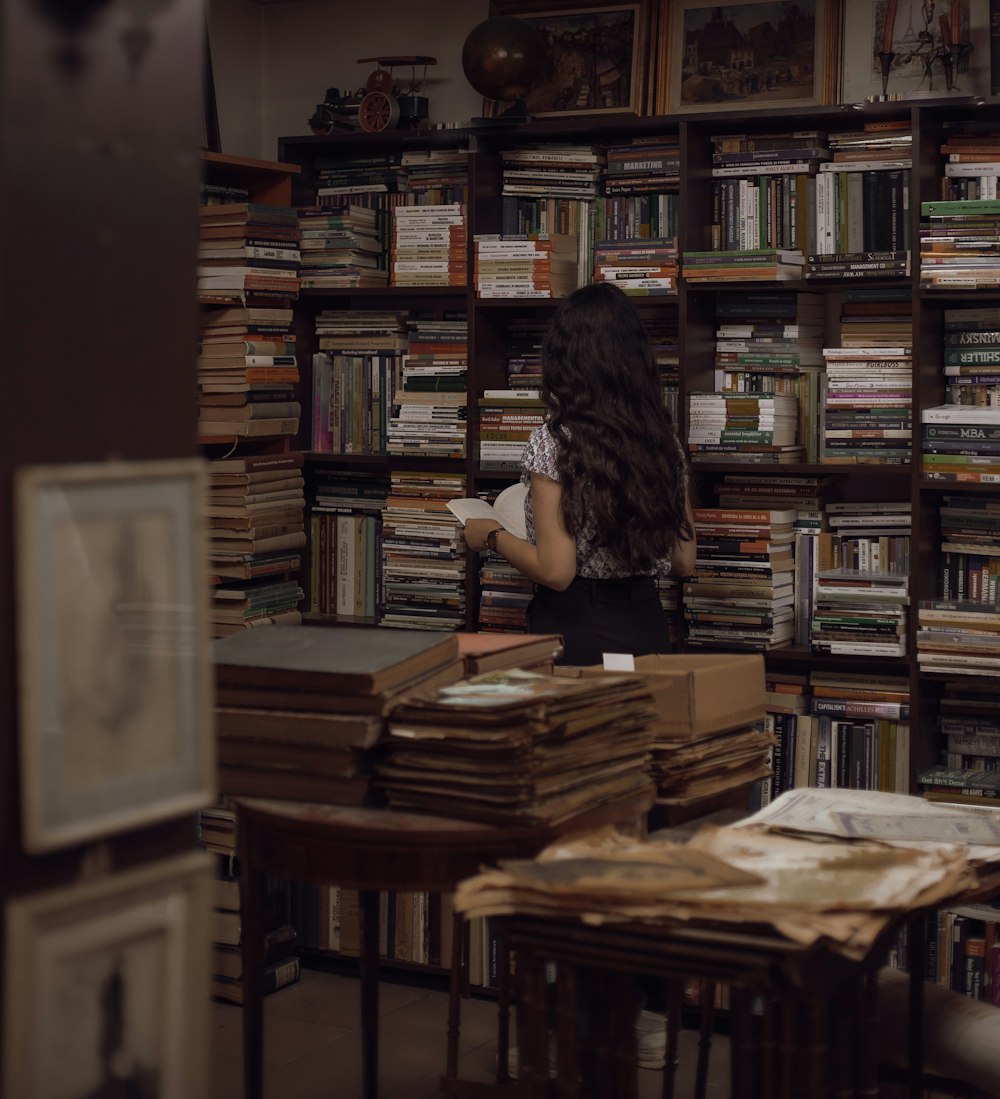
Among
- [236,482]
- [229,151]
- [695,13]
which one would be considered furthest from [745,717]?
[229,151]

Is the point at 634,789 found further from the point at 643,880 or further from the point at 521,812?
the point at 643,880

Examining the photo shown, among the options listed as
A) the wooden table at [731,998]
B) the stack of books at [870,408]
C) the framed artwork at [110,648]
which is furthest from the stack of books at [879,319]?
the framed artwork at [110,648]

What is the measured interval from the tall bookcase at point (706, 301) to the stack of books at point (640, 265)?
3 cm

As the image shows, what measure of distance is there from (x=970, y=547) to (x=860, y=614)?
0.34 metres

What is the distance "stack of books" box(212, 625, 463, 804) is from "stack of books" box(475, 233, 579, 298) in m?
2.01

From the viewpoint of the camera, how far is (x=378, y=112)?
443cm

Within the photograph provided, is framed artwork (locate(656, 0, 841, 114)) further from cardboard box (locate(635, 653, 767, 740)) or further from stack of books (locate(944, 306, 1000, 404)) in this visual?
cardboard box (locate(635, 653, 767, 740))

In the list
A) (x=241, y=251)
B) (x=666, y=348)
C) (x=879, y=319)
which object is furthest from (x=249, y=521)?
(x=879, y=319)

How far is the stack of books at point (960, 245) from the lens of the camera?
3.69 meters

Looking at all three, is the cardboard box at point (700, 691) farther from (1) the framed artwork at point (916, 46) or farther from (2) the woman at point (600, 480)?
(1) the framed artwork at point (916, 46)

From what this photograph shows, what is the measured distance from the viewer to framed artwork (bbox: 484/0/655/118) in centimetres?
436

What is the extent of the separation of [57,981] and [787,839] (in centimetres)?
108

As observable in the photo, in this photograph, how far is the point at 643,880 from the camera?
1.85 meters

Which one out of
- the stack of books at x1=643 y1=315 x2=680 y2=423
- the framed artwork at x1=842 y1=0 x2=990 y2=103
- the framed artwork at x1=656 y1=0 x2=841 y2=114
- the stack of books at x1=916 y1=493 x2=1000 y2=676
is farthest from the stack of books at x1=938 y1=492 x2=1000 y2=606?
the framed artwork at x1=656 y1=0 x2=841 y2=114
